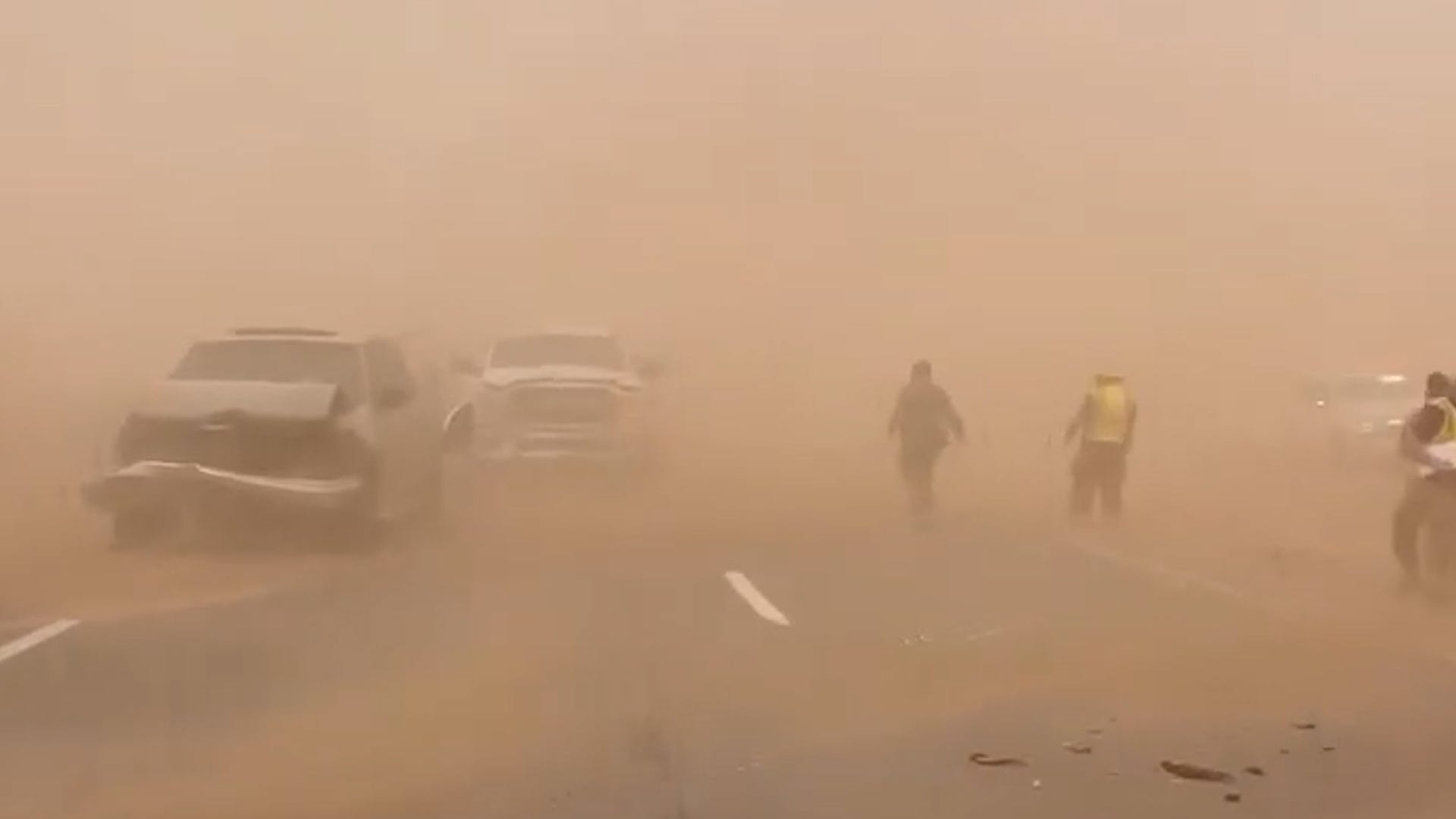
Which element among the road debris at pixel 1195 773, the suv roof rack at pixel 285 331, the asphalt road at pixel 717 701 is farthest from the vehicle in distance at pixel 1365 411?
the road debris at pixel 1195 773

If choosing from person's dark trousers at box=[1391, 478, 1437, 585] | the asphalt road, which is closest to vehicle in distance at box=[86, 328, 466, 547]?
the asphalt road

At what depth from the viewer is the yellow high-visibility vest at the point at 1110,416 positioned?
15.3 meters

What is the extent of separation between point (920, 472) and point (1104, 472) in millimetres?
1437

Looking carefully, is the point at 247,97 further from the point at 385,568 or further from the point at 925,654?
the point at 925,654

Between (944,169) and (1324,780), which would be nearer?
(1324,780)

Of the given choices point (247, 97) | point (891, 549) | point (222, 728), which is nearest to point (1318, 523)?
point (891, 549)

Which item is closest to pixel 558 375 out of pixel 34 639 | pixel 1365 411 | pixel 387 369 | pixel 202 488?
pixel 387 369

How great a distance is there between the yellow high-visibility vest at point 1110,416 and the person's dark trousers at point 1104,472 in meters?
0.06

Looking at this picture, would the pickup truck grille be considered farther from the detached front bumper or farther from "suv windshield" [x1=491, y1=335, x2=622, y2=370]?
the detached front bumper

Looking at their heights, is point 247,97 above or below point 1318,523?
above

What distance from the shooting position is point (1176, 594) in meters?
10.2

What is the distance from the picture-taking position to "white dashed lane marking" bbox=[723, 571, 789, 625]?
8.89 meters

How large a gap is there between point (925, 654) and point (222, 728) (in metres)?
2.90

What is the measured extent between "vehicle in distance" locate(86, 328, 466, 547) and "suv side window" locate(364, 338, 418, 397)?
0.7 inches
